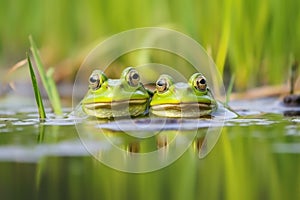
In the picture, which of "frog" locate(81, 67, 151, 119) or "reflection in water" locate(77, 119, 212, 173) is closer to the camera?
"reflection in water" locate(77, 119, 212, 173)

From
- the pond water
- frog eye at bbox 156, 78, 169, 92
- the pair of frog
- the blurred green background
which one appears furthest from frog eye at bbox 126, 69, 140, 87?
the blurred green background

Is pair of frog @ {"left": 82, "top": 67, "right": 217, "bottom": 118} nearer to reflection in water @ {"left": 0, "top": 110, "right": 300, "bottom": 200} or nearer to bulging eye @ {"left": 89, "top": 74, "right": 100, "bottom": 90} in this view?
bulging eye @ {"left": 89, "top": 74, "right": 100, "bottom": 90}

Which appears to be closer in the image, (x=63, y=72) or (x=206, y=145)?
(x=206, y=145)

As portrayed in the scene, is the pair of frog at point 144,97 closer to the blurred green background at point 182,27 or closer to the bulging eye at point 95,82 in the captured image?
the bulging eye at point 95,82

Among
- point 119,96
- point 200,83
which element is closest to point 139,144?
point 119,96

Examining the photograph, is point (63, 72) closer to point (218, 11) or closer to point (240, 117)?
point (218, 11)

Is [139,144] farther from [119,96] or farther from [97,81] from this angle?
[97,81]

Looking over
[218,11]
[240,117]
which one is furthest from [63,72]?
[240,117]
